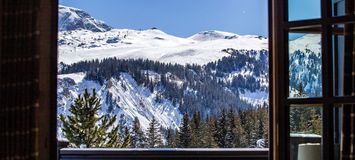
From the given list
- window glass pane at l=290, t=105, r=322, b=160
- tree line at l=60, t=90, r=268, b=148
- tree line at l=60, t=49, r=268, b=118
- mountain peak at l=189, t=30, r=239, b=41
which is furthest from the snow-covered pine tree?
window glass pane at l=290, t=105, r=322, b=160

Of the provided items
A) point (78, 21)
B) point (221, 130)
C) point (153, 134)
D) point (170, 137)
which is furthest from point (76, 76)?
point (221, 130)

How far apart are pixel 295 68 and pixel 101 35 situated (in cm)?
1011

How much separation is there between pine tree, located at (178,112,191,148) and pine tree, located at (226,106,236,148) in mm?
900

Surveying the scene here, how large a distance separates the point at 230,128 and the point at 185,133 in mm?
1042

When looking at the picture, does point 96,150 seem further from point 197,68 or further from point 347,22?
point 197,68

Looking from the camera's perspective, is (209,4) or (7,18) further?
(209,4)

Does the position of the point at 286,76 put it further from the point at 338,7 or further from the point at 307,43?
the point at 338,7

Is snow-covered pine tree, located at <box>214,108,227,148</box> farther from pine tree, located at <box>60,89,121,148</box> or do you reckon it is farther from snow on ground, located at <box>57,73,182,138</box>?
pine tree, located at <box>60,89,121,148</box>

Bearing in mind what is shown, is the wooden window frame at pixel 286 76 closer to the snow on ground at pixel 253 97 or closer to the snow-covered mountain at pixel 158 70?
the snow-covered mountain at pixel 158 70

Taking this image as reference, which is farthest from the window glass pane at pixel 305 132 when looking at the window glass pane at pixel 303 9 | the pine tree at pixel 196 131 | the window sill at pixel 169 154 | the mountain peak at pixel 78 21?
the pine tree at pixel 196 131

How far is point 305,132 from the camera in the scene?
2254 millimetres

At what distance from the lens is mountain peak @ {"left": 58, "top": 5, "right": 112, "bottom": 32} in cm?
1120

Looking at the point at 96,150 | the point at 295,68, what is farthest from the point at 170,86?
the point at 295,68

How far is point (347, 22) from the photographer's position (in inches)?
83.1
